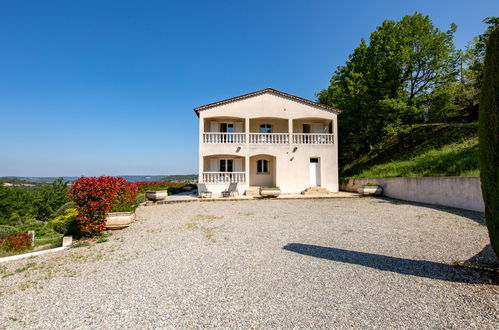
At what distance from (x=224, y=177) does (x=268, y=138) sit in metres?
4.93

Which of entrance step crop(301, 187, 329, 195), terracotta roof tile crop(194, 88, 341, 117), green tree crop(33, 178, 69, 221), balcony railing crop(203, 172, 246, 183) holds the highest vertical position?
terracotta roof tile crop(194, 88, 341, 117)

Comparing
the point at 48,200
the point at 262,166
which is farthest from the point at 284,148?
the point at 48,200

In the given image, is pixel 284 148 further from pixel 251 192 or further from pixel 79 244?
pixel 79 244

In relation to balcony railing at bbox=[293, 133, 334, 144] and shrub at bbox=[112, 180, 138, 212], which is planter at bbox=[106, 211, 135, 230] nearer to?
shrub at bbox=[112, 180, 138, 212]

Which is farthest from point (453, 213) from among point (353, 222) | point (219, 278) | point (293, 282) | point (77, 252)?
point (77, 252)

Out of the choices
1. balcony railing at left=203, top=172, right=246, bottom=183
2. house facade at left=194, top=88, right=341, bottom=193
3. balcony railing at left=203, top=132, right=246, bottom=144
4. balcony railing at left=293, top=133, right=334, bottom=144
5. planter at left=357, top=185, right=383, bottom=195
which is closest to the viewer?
planter at left=357, top=185, right=383, bottom=195

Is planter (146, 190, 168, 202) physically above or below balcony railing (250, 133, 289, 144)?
below

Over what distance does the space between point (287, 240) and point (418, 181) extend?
10.6 m

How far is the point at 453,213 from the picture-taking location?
9.31 meters

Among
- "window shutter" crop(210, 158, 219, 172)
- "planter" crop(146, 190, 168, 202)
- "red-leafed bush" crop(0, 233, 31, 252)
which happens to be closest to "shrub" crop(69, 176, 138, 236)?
"red-leafed bush" crop(0, 233, 31, 252)

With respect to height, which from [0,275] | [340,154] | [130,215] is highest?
[340,154]

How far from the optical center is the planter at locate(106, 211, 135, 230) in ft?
24.9

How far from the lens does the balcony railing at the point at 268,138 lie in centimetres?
1817

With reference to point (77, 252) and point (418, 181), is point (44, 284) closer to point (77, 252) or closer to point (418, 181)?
point (77, 252)
